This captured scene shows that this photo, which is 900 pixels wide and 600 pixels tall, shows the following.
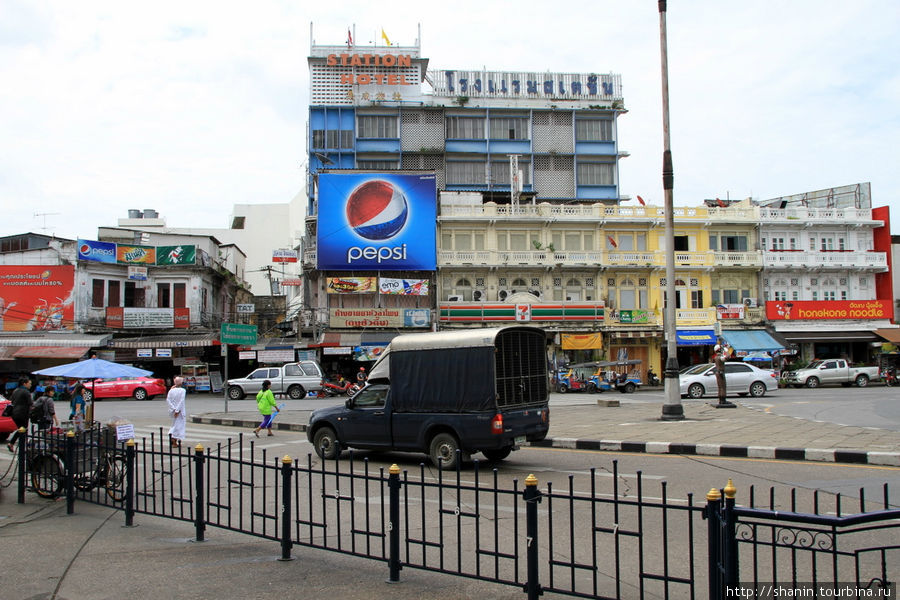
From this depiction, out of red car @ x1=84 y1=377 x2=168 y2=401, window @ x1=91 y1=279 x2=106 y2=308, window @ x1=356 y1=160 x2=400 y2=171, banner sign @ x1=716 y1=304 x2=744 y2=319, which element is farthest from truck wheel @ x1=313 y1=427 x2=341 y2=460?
window @ x1=356 y1=160 x2=400 y2=171

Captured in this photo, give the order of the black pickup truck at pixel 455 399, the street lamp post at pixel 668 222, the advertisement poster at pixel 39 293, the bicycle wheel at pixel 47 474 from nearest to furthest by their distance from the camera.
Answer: the bicycle wheel at pixel 47 474
the black pickup truck at pixel 455 399
the street lamp post at pixel 668 222
the advertisement poster at pixel 39 293

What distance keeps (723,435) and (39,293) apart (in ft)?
124

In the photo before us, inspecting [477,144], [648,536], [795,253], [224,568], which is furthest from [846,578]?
[477,144]

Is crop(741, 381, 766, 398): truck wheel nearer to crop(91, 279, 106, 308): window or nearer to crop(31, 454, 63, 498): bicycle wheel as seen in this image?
crop(31, 454, 63, 498): bicycle wheel

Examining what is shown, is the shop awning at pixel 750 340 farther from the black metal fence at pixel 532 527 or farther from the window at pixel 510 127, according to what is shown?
the black metal fence at pixel 532 527

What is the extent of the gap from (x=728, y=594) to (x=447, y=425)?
7966 mm

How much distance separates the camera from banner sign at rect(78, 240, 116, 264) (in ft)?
130

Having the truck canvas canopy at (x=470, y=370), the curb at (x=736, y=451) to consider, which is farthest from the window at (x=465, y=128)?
the truck canvas canopy at (x=470, y=370)

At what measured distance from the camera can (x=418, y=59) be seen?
5350 cm

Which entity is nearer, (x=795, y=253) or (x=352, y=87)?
(x=795, y=253)

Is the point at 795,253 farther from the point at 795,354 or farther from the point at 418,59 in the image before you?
the point at 418,59

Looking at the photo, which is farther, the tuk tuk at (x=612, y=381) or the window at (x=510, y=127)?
the window at (x=510, y=127)

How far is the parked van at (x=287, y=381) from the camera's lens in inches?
1348

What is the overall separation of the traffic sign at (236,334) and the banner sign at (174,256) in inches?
687
